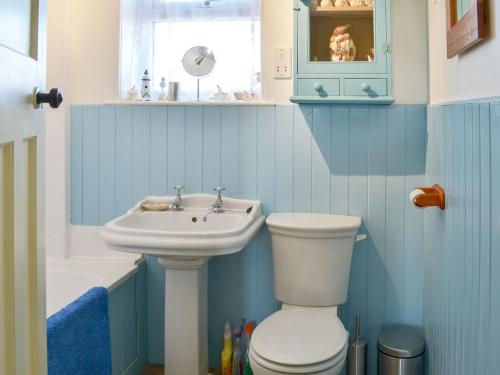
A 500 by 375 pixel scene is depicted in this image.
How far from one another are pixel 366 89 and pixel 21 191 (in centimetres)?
145

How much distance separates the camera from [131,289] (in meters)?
2.21

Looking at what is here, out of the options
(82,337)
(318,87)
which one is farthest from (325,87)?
(82,337)

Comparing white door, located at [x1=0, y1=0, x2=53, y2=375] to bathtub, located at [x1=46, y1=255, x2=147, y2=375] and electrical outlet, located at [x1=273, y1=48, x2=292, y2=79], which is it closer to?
bathtub, located at [x1=46, y1=255, x2=147, y2=375]

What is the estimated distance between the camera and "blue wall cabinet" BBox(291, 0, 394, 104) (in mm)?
1994

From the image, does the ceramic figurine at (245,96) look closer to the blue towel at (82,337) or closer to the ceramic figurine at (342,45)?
the ceramic figurine at (342,45)

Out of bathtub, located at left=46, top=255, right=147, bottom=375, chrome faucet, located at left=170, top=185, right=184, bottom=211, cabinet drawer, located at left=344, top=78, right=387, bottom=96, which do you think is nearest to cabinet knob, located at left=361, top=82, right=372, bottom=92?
cabinet drawer, located at left=344, top=78, right=387, bottom=96

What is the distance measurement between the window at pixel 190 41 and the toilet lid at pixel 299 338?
3.55 ft

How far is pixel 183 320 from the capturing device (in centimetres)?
197

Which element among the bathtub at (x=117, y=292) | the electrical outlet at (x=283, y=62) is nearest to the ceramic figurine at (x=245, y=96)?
the electrical outlet at (x=283, y=62)

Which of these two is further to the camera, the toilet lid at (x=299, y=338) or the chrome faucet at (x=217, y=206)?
the chrome faucet at (x=217, y=206)

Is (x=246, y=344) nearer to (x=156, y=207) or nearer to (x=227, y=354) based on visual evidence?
(x=227, y=354)

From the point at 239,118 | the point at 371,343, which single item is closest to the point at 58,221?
the point at 239,118

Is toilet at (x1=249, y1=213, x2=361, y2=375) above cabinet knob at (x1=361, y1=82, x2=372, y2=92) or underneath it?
underneath

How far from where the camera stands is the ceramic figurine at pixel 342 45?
2018 millimetres
